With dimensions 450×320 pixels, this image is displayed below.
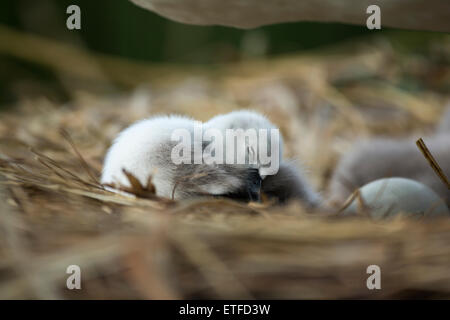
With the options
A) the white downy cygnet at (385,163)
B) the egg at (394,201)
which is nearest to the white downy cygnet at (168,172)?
the egg at (394,201)

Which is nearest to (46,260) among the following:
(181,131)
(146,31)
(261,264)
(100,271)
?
(100,271)

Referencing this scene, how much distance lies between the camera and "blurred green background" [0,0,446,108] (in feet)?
7.29

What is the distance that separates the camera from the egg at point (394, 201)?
29.8 inches

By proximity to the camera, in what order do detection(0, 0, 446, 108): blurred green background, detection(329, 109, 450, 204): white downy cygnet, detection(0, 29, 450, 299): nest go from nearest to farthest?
1. detection(0, 29, 450, 299): nest
2. detection(329, 109, 450, 204): white downy cygnet
3. detection(0, 0, 446, 108): blurred green background

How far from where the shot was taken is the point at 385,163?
42.6 inches

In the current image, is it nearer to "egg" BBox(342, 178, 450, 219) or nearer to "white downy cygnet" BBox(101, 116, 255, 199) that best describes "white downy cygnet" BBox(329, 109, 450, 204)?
"egg" BBox(342, 178, 450, 219)

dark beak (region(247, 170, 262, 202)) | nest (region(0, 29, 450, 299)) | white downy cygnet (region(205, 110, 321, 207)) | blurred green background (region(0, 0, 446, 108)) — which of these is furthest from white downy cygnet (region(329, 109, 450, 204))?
blurred green background (region(0, 0, 446, 108))

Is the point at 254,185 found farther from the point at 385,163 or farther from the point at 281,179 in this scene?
the point at 385,163

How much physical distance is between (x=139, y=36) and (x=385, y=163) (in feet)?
5.99

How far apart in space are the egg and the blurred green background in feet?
4.80

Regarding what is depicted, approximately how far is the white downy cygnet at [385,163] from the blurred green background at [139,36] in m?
1.13

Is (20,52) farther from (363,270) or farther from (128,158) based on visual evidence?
(363,270)

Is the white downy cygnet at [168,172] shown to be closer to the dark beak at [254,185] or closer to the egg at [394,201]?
the dark beak at [254,185]

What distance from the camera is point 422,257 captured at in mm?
545
